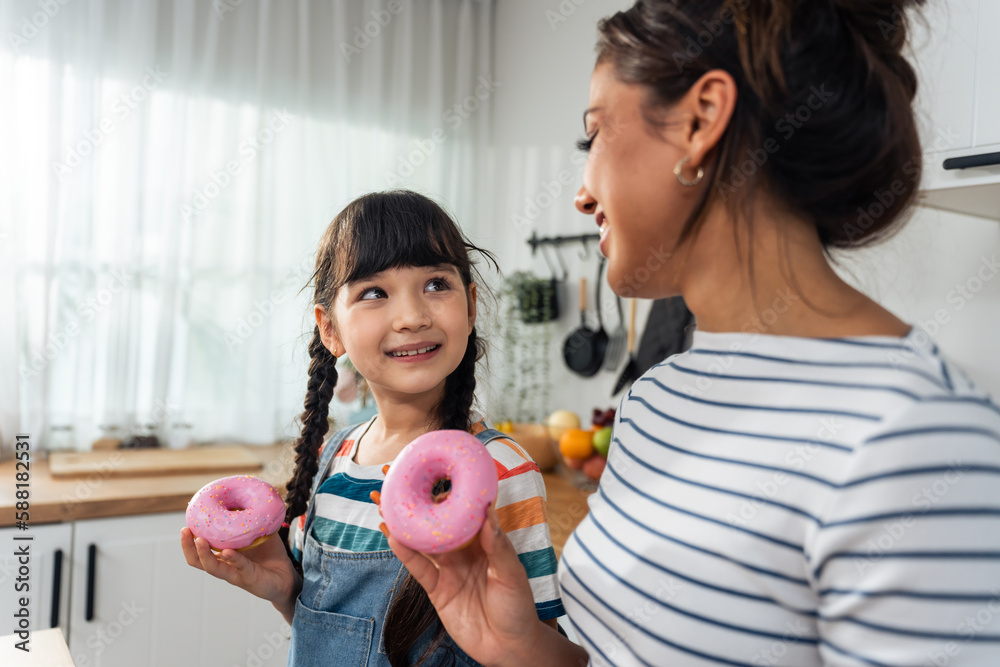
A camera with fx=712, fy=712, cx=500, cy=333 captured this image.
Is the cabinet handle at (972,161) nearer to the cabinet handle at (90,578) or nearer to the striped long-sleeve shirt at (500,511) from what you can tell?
the striped long-sleeve shirt at (500,511)

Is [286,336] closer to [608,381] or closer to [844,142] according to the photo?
[608,381]

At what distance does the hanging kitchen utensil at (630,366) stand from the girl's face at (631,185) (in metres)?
1.56

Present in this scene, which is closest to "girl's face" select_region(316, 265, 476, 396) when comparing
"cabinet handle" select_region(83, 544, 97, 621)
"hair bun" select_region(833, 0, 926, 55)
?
"hair bun" select_region(833, 0, 926, 55)

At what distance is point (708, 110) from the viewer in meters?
0.57

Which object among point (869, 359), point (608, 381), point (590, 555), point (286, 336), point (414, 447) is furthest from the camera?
point (286, 336)

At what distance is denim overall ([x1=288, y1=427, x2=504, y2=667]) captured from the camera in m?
0.87

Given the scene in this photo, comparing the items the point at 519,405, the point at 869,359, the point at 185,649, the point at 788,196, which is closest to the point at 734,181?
the point at 788,196

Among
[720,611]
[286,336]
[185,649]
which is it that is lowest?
[185,649]

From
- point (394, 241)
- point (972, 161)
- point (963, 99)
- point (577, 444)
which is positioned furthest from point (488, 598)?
point (577, 444)

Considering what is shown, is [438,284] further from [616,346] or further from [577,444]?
[616,346]

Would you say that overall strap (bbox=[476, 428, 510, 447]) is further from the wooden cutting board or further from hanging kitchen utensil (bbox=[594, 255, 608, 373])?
hanging kitchen utensil (bbox=[594, 255, 608, 373])

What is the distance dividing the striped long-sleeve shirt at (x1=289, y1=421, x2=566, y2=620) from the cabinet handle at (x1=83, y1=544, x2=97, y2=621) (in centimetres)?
100

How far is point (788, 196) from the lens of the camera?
580 millimetres

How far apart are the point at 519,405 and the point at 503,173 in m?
1.02
